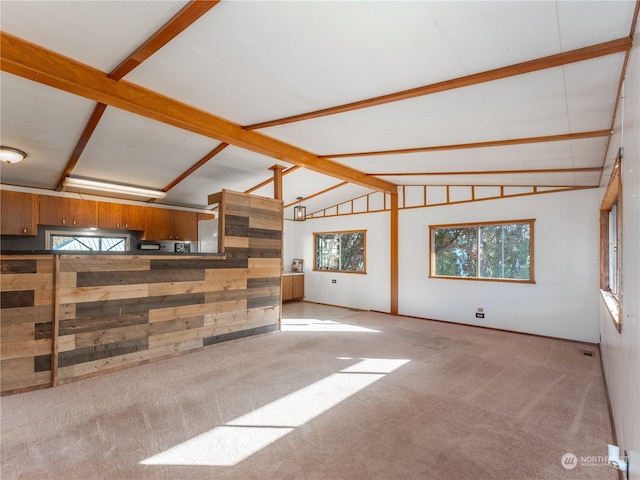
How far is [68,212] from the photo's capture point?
5812mm

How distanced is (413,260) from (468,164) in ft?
9.07

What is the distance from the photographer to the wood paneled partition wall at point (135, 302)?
3.04 m

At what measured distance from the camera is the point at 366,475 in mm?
1913

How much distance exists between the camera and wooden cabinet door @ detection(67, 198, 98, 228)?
19.2ft

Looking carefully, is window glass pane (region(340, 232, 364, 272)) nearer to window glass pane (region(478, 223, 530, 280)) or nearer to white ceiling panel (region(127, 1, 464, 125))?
window glass pane (region(478, 223, 530, 280))

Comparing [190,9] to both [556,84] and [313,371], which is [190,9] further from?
[313,371]

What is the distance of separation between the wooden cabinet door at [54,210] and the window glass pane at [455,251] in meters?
7.01

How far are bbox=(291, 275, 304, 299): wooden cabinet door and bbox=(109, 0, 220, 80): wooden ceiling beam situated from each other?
6680 millimetres

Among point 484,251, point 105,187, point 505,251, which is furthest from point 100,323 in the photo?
point 505,251

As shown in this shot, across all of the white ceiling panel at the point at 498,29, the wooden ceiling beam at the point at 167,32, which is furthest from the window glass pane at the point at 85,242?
the white ceiling panel at the point at 498,29

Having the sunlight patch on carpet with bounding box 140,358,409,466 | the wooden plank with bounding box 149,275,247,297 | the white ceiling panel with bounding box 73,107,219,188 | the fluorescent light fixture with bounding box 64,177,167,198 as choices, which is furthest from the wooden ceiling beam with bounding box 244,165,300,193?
the sunlight patch on carpet with bounding box 140,358,409,466

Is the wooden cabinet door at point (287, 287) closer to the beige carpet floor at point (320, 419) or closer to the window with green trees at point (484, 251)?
the window with green trees at point (484, 251)

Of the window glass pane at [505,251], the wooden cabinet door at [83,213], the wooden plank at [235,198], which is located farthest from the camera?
the wooden cabinet door at [83,213]

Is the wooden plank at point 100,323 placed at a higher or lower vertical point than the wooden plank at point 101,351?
higher
